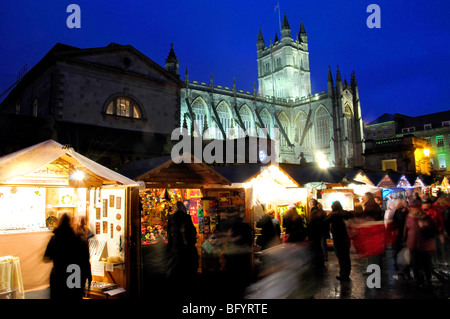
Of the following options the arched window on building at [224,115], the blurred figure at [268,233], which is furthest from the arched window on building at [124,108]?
the arched window on building at [224,115]

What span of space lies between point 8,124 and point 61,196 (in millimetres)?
6580

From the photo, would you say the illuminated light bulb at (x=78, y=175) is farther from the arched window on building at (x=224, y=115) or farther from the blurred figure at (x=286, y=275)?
the arched window on building at (x=224, y=115)

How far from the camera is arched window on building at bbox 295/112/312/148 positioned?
50.8 m

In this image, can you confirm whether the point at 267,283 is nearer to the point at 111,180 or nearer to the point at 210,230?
the point at 210,230

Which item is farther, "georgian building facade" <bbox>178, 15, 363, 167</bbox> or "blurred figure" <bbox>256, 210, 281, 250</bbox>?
"georgian building facade" <bbox>178, 15, 363, 167</bbox>

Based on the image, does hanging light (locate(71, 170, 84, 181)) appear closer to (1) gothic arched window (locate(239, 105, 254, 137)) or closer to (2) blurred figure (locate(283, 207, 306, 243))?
(2) blurred figure (locate(283, 207, 306, 243))

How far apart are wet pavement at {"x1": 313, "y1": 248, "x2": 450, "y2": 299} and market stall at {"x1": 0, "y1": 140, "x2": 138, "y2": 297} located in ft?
12.3

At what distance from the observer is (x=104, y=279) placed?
19.8 ft

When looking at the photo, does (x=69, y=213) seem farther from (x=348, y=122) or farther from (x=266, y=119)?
(x=348, y=122)

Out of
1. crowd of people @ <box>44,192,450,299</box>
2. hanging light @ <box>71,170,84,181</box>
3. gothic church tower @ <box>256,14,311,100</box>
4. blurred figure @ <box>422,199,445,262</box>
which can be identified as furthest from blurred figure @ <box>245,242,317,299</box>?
gothic church tower @ <box>256,14,311,100</box>

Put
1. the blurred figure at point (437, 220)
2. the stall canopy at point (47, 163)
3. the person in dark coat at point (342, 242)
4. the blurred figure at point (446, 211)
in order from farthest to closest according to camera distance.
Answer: the blurred figure at point (446, 211)
the blurred figure at point (437, 220)
the person in dark coat at point (342, 242)
the stall canopy at point (47, 163)

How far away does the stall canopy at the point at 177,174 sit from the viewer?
277 inches

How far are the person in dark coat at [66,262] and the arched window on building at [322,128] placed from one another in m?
47.9

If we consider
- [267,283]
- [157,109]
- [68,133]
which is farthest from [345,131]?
[267,283]
